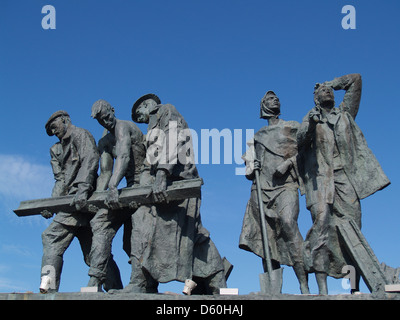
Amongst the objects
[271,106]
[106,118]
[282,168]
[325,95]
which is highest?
[271,106]

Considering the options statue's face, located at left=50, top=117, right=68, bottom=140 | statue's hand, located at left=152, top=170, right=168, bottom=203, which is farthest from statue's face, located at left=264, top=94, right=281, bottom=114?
statue's face, located at left=50, top=117, right=68, bottom=140

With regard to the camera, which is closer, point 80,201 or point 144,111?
point 80,201

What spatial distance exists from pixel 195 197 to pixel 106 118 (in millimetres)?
2581

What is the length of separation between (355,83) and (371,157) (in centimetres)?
152

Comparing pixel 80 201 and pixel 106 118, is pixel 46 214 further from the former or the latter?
pixel 106 118

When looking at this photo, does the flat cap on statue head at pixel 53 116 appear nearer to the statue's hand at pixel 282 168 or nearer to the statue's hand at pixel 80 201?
the statue's hand at pixel 80 201

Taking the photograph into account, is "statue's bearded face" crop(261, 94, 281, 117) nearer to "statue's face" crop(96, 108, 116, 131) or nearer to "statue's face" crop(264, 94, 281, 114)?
"statue's face" crop(264, 94, 281, 114)

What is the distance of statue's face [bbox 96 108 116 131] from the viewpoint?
1111cm

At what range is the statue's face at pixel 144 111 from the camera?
11.8m

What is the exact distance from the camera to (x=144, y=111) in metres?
11.9

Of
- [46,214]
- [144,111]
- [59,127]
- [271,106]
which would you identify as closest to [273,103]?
[271,106]

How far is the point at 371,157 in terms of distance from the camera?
10.2m

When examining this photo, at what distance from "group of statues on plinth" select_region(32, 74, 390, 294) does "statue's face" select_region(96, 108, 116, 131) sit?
20 mm
